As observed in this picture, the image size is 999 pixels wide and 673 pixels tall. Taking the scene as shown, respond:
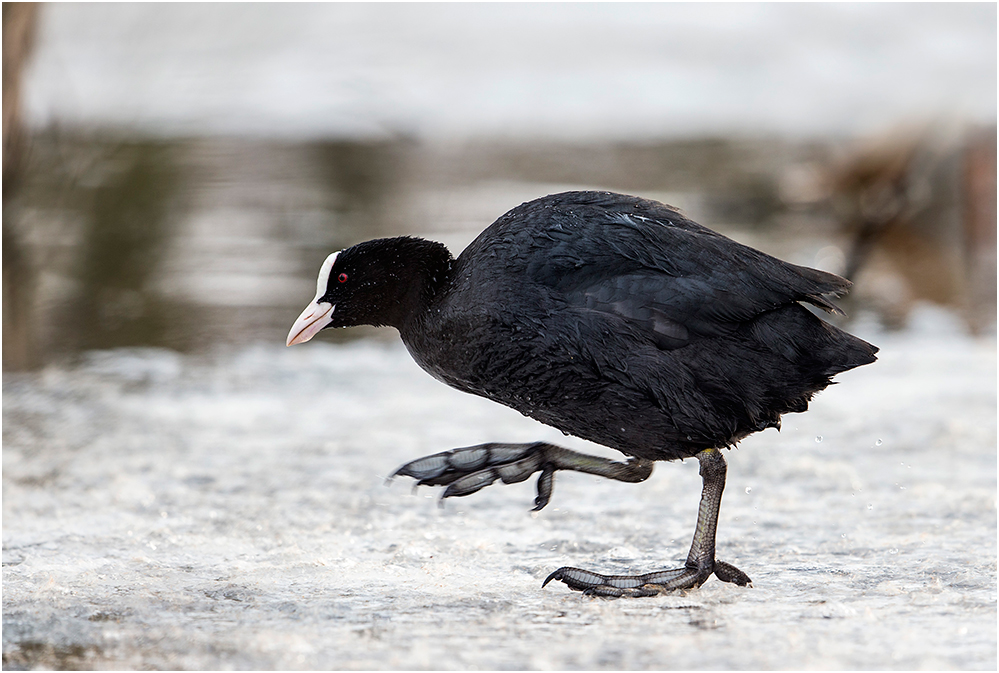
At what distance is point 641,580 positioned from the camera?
288cm

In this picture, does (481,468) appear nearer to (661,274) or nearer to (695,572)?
(695,572)

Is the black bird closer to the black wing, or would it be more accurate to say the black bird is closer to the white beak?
the black wing

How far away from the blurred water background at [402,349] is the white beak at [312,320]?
621mm

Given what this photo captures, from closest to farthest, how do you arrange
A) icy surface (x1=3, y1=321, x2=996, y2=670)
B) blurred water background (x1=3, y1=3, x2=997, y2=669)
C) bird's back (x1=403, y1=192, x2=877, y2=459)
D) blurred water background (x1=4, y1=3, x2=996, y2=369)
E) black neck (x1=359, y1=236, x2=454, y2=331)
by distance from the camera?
icy surface (x1=3, y1=321, x2=996, y2=670) → blurred water background (x1=3, y1=3, x2=997, y2=669) → bird's back (x1=403, y1=192, x2=877, y2=459) → black neck (x1=359, y1=236, x2=454, y2=331) → blurred water background (x1=4, y1=3, x2=996, y2=369)

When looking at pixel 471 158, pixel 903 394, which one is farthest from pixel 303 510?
pixel 471 158

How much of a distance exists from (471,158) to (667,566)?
8.89 metres

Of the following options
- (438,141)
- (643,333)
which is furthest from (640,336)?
(438,141)

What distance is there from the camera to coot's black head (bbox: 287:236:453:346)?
3160 mm

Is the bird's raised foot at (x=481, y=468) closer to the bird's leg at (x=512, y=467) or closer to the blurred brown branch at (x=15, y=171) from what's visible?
the bird's leg at (x=512, y=467)

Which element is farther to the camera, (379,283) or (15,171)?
(15,171)

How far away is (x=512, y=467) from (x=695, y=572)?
2.18 ft

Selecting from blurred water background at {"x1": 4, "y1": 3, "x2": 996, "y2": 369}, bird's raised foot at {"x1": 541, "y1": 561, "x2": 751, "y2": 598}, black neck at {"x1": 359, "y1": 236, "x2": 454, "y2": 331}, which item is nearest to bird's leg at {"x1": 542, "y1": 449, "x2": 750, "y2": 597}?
bird's raised foot at {"x1": 541, "y1": 561, "x2": 751, "y2": 598}

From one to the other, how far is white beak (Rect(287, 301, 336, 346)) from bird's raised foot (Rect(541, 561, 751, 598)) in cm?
98

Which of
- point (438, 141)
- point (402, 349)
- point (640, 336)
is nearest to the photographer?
point (640, 336)
